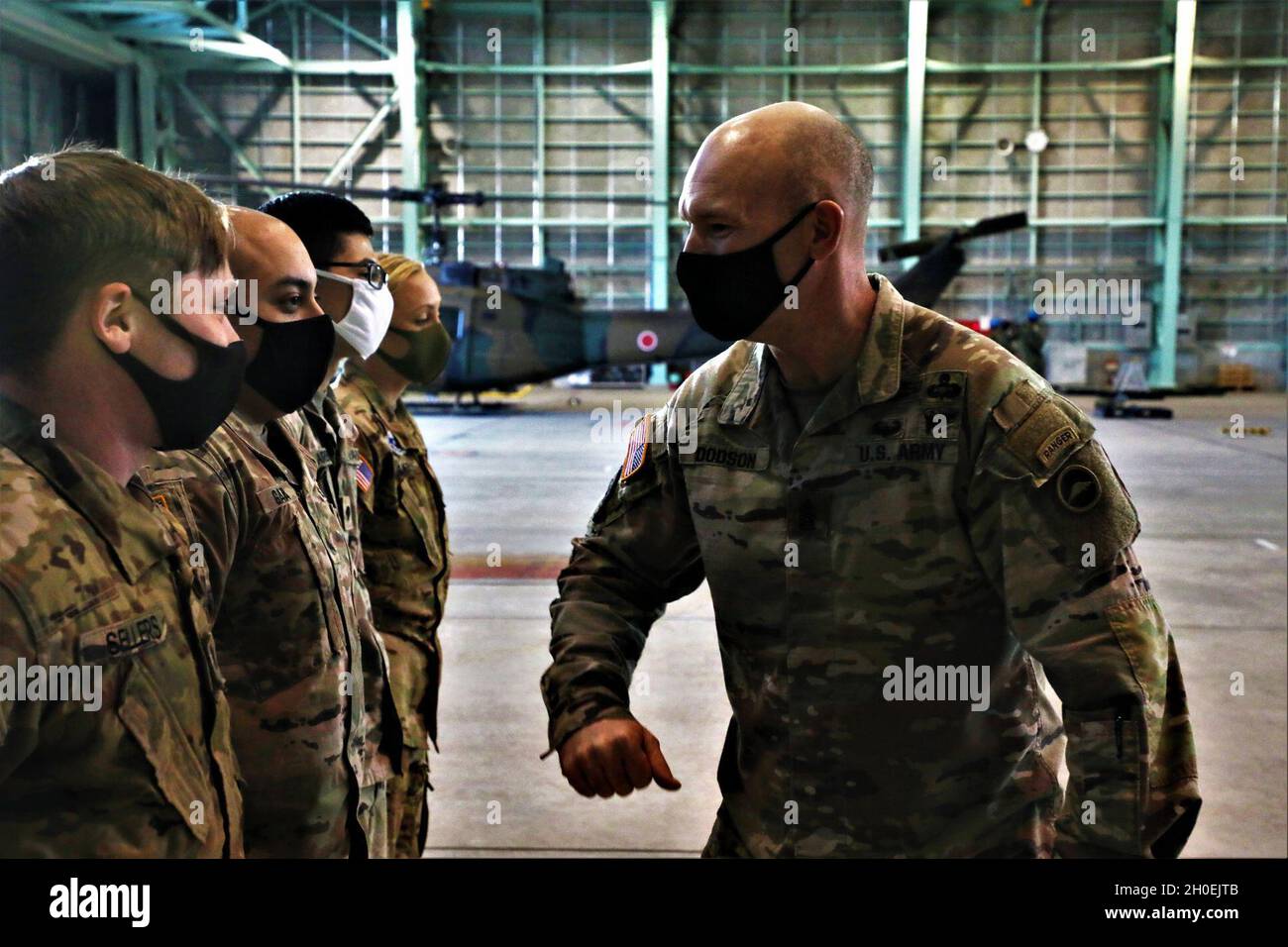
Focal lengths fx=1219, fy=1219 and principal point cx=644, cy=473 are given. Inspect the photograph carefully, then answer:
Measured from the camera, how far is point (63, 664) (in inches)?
45.4

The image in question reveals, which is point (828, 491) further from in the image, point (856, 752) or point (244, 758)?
point (244, 758)

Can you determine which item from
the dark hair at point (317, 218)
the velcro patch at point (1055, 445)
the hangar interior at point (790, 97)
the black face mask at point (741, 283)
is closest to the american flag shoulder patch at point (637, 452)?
the black face mask at point (741, 283)

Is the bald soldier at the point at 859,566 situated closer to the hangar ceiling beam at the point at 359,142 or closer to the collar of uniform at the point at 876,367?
the collar of uniform at the point at 876,367

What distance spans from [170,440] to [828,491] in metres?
0.91

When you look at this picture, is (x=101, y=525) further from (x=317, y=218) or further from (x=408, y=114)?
(x=408, y=114)

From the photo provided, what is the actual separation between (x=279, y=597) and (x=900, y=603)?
3.13 feet

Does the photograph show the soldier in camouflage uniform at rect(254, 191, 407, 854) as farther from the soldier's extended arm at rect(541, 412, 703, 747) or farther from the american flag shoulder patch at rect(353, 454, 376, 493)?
the soldier's extended arm at rect(541, 412, 703, 747)

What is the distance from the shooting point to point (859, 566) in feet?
5.84

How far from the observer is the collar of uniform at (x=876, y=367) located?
1.76 meters

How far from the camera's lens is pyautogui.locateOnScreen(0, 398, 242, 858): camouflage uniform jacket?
3.72 feet

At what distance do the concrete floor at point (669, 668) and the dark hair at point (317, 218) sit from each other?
1873 mm

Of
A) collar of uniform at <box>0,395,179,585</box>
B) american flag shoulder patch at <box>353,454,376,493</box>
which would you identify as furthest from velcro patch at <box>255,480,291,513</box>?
american flag shoulder patch at <box>353,454,376,493</box>
